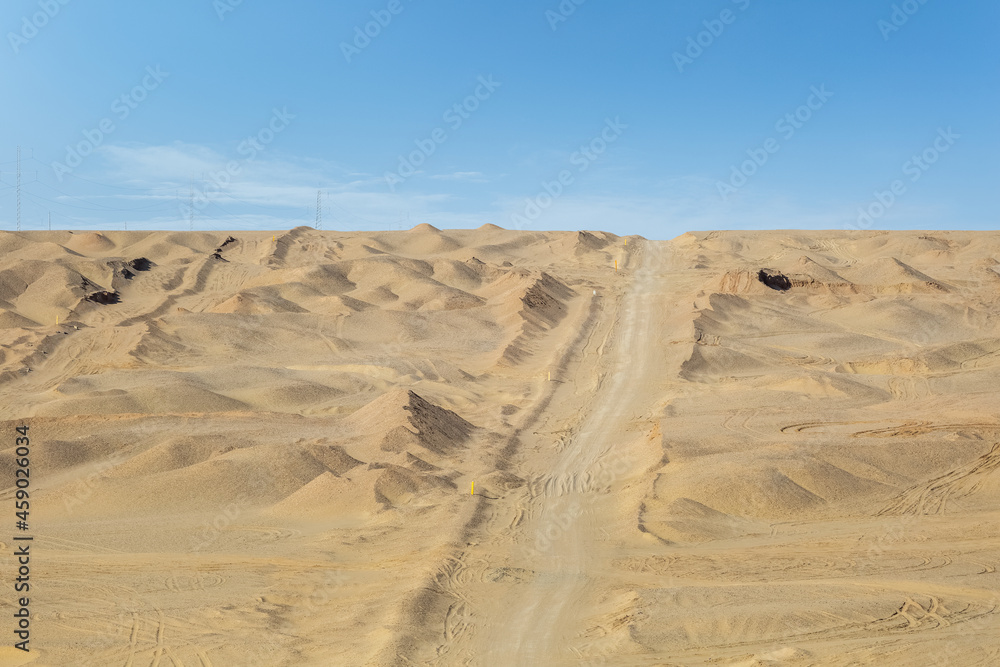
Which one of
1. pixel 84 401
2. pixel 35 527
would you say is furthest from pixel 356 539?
pixel 84 401


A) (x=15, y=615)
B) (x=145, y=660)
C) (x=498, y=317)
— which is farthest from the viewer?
(x=498, y=317)

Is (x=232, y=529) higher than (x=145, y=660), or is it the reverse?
(x=232, y=529)

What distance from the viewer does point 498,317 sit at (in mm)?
40312

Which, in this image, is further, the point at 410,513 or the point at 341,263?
the point at 341,263

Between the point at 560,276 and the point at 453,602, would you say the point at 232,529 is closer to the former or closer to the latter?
the point at 453,602

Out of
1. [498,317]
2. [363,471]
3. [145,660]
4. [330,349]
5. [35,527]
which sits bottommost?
Result: [145,660]

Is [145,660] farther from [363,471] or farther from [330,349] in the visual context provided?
[330,349]

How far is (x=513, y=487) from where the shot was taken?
720 inches

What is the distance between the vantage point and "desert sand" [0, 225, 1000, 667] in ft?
37.2

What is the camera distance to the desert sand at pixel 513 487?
1135cm

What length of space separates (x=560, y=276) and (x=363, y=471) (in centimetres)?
3390

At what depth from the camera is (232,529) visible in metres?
16.0

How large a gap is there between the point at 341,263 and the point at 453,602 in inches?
1691

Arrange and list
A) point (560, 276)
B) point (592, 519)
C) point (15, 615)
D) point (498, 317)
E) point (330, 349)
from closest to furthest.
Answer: point (15, 615), point (592, 519), point (330, 349), point (498, 317), point (560, 276)
